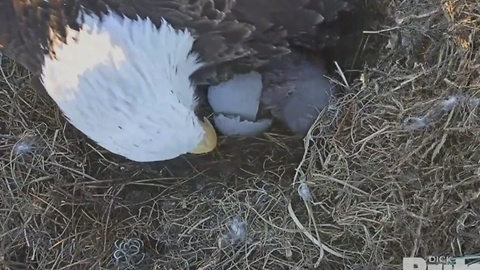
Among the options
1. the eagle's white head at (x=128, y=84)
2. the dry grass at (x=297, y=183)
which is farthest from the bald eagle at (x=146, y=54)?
the dry grass at (x=297, y=183)

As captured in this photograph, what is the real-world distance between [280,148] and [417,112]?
0.36 meters

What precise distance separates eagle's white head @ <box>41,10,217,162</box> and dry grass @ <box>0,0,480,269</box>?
0.31 meters

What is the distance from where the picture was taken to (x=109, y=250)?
2.01m

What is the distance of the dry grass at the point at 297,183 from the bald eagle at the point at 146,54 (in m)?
0.24

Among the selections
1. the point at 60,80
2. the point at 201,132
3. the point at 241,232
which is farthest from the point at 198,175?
the point at 60,80

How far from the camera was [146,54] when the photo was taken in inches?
64.4

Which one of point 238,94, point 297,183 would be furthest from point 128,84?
point 297,183

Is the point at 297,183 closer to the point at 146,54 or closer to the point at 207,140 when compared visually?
the point at 207,140

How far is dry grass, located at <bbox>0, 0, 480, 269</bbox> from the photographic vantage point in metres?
1.75

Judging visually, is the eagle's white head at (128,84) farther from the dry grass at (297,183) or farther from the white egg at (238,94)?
the dry grass at (297,183)

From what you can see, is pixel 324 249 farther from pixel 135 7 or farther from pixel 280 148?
pixel 135 7

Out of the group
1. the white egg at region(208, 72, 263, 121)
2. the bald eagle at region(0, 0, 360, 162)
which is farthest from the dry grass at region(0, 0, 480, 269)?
the bald eagle at region(0, 0, 360, 162)

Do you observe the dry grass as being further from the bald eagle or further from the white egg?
the bald eagle

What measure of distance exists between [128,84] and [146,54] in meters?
0.07
